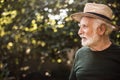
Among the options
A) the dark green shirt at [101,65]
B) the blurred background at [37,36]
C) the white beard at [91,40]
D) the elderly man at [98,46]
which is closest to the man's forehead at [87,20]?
the elderly man at [98,46]

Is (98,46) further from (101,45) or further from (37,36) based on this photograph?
(37,36)

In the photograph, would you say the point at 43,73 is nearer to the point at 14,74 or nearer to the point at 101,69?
the point at 14,74

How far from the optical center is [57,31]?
5281mm

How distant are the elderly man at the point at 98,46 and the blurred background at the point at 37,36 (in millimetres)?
1680

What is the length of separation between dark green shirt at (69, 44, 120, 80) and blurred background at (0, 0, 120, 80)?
174 cm

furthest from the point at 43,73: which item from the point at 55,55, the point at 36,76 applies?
the point at 55,55

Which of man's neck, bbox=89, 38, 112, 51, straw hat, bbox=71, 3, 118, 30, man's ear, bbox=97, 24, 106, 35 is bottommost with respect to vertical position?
man's neck, bbox=89, 38, 112, 51

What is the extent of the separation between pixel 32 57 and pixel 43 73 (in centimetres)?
41

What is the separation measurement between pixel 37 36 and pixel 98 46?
2609 mm

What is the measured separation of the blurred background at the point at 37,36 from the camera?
507cm

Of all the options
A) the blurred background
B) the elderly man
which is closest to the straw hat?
the elderly man

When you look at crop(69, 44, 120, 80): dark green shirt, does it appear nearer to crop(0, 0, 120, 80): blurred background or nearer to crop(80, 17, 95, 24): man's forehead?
crop(80, 17, 95, 24): man's forehead

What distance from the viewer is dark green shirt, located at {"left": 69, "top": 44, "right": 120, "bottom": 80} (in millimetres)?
2857

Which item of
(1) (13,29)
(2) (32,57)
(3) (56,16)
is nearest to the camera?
(3) (56,16)
